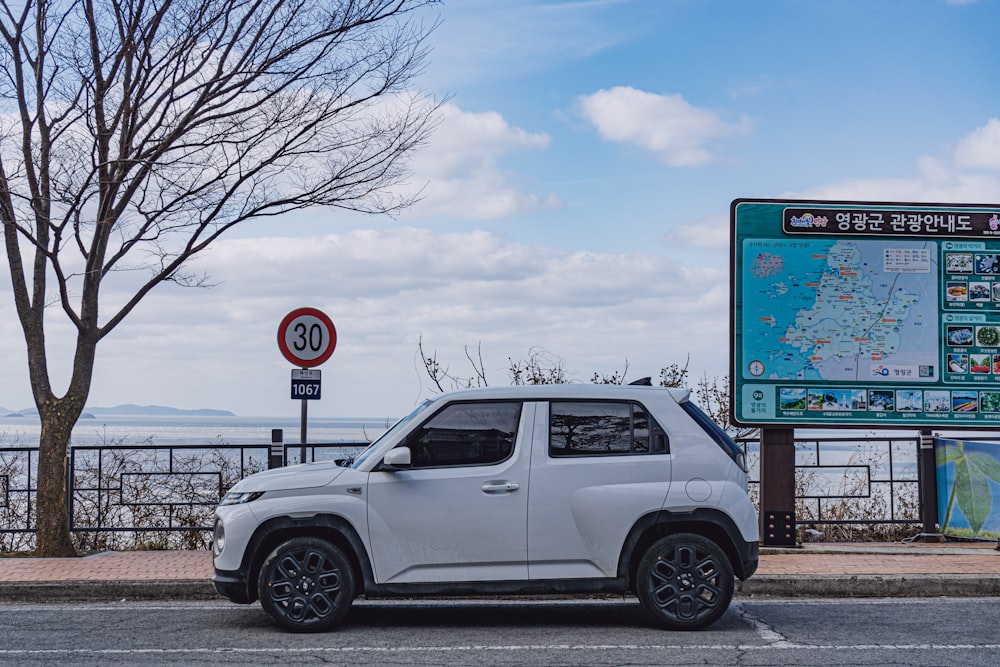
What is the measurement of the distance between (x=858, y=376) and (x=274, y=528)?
7.14 m

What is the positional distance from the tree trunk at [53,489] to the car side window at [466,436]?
5825mm

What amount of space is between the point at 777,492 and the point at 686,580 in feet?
15.3

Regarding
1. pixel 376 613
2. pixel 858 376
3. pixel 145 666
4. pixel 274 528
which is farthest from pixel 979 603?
pixel 145 666

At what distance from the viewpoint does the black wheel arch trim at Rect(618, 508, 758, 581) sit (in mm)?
8055

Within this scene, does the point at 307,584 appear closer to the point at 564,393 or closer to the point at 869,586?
the point at 564,393

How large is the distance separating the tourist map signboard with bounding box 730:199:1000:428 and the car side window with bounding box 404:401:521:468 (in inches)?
191

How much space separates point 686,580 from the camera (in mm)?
8070

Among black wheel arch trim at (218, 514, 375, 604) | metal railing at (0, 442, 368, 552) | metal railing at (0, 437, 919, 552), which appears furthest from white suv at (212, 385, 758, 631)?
metal railing at (0, 442, 368, 552)

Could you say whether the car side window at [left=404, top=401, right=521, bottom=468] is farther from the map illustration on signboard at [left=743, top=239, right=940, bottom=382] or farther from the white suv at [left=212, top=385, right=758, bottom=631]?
the map illustration on signboard at [left=743, top=239, right=940, bottom=382]

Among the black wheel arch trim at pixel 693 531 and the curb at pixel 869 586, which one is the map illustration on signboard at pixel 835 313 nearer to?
the curb at pixel 869 586

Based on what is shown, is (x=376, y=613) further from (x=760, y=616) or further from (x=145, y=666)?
(x=760, y=616)

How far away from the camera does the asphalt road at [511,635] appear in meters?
7.25

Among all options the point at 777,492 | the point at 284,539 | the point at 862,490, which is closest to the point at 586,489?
the point at 284,539

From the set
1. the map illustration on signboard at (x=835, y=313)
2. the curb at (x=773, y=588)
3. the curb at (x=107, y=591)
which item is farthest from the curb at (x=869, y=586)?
the curb at (x=107, y=591)
